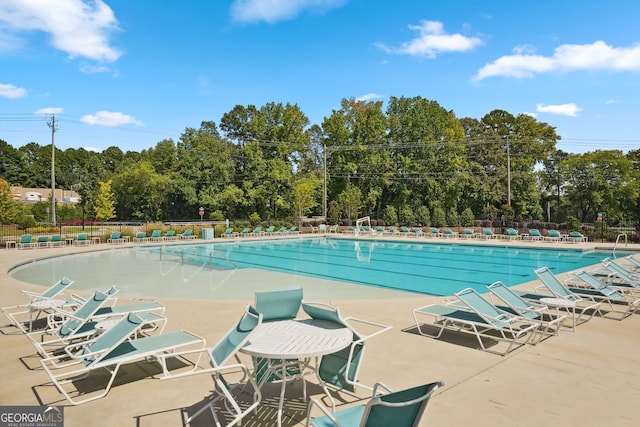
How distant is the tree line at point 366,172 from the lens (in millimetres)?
36000

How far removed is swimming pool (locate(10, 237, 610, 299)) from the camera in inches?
454

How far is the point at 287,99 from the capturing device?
40562mm

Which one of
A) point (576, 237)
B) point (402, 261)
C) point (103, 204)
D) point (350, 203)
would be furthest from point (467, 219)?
point (103, 204)

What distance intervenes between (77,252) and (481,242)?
63.9 ft

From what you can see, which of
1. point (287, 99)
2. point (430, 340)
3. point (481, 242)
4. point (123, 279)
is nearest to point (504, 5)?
point (481, 242)

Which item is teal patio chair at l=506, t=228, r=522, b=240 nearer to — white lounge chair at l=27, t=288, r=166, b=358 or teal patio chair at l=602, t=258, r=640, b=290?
teal patio chair at l=602, t=258, r=640, b=290

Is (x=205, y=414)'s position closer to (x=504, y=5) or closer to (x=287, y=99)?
(x=504, y=5)

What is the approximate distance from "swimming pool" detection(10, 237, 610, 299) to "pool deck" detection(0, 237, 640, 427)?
529 centimetres

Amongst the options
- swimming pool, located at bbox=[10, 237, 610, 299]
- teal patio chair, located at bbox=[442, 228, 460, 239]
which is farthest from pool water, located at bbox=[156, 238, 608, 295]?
teal patio chair, located at bbox=[442, 228, 460, 239]

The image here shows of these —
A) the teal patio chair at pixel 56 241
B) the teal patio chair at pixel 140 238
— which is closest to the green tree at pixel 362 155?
the teal patio chair at pixel 140 238

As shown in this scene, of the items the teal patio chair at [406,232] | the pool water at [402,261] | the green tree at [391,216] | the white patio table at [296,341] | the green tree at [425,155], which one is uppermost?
the green tree at [425,155]

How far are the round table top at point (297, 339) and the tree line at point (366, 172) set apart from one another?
30667 millimetres

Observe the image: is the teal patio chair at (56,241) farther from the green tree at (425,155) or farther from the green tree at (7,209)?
the green tree at (425,155)

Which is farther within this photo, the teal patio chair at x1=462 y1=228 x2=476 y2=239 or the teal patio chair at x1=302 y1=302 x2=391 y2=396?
the teal patio chair at x1=462 y1=228 x2=476 y2=239
